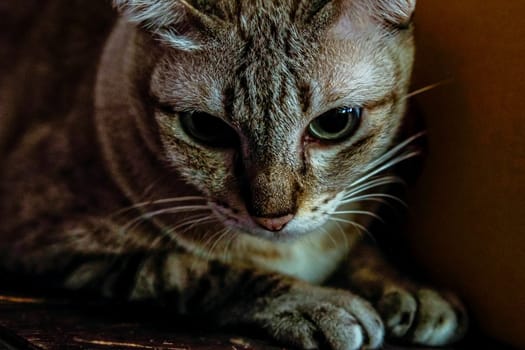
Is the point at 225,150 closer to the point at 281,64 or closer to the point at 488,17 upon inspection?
the point at 281,64

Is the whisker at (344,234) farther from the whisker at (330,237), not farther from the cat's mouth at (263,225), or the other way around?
the cat's mouth at (263,225)

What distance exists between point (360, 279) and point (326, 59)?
0.34m

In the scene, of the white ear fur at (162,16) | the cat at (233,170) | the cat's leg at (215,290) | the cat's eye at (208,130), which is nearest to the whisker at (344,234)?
the cat at (233,170)

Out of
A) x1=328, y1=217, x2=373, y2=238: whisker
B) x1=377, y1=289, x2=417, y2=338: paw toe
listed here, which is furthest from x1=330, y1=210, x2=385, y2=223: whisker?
x1=377, y1=289, x2=417, y2=338: paw toe

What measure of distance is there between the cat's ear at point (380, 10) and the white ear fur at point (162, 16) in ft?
0.59

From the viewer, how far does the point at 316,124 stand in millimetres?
873

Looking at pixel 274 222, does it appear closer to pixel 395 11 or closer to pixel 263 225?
pixel 263 225

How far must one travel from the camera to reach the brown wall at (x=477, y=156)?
0.86 meters

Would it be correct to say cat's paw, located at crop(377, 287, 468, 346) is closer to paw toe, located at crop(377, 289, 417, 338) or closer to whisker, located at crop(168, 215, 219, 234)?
paw toe, located at crop(377, 289, 417, 338)

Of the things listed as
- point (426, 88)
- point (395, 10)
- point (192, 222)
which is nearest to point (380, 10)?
point (395, 10)

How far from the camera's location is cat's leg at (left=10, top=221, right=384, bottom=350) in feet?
2.88

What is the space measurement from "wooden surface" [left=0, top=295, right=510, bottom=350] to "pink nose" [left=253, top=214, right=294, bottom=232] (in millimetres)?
137

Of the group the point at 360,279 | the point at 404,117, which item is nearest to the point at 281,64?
the point at 404,117

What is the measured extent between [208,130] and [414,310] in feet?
1.12
